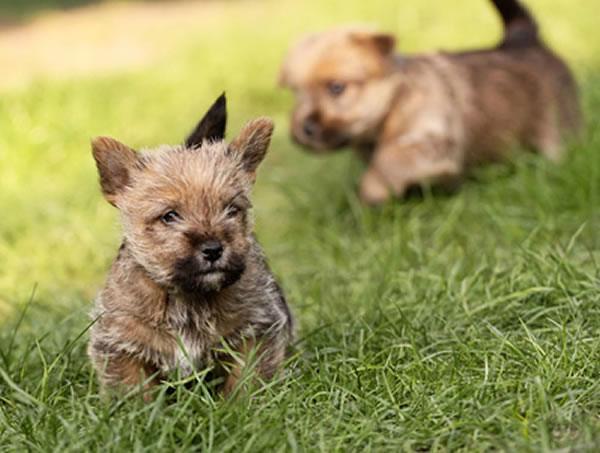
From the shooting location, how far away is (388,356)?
4293 mm

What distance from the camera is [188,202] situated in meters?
3.94

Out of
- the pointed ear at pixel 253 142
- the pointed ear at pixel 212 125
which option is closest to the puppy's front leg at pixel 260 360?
the pointed ear at pixel 253 142

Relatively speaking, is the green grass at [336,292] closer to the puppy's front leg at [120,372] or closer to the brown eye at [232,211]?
the puppy's front leg at [120,372]

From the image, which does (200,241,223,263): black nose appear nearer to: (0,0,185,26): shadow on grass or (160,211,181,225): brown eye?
(160,211,181,225): brown eye

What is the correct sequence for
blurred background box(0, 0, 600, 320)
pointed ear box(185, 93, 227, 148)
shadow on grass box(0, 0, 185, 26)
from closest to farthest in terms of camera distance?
pointed ear box(185, 93, 227, 148)
blurred background box(0, 0, 600, 320)
shadow on grass box(0, 0, 185, 26)

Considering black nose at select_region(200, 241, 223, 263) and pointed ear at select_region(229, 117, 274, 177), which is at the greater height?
pointed ear at select_region(229, 117, 274, 177)

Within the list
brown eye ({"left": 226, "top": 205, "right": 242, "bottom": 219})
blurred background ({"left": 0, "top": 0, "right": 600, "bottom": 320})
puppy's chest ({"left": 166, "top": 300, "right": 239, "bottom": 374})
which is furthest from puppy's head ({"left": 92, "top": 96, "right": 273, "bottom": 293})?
blurred background ({"left": 0, "top": 0, "right": 600, "bottom": 320})

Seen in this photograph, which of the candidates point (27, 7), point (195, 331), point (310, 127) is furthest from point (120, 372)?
point (27, 7)

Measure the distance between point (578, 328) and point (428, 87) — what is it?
3.75 meters

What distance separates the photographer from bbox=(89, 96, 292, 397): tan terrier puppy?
12.9ft

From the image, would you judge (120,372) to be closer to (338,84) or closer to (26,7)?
(338,84)

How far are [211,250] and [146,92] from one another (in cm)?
663

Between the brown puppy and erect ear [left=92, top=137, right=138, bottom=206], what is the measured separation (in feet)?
11.2

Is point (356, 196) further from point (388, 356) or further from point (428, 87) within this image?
point (388, 356)
